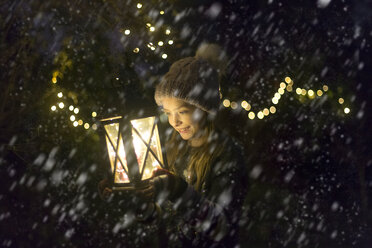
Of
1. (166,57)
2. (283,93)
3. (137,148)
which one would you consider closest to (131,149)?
(137,148)

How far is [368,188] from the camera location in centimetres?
560

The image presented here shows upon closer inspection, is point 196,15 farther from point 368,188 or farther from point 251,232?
point 368,188

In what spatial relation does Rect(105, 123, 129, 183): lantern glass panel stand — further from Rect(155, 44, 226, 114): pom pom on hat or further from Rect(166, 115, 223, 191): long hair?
Rect(166, 115, 223, 191): long hair

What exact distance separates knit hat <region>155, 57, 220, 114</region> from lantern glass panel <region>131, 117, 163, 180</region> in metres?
0.33


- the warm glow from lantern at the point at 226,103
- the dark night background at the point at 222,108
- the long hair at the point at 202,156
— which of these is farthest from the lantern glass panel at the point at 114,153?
the warm glow from lantern at the point at 226,103

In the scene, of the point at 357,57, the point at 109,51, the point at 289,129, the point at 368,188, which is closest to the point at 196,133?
the point at 109,51

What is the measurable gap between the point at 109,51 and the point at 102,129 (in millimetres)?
1477

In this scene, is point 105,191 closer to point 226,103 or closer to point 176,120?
point 176,120

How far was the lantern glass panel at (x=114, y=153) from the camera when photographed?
2.05m

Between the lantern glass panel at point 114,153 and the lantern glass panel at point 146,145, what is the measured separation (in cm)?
10

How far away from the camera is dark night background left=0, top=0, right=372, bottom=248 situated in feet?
10.9

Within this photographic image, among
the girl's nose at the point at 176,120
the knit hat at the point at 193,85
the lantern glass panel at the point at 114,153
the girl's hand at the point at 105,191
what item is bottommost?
the girl's hand at the point at 105,191

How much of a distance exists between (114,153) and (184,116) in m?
0.61

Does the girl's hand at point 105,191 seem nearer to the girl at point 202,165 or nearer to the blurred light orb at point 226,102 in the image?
the girl at point 202,165
